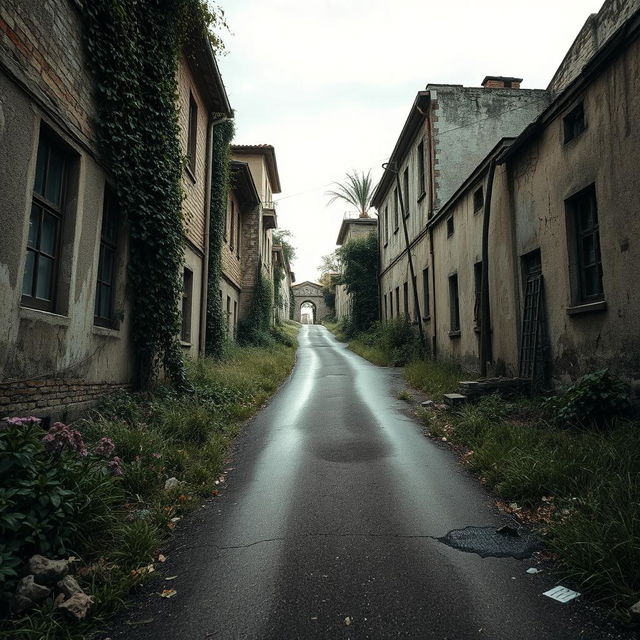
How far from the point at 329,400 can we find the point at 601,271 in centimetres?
540

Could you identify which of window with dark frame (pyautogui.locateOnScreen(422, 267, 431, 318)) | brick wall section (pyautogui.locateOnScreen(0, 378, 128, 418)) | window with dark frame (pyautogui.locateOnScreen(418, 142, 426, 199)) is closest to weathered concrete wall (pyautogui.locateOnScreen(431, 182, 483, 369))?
window with dark frame (pyautogui.locateOnScreen(422, 267, 431, 318))

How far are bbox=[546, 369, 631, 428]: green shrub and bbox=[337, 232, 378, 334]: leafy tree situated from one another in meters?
19.7

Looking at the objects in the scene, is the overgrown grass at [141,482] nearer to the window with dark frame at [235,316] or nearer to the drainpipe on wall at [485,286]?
the drainpipe on wall at [485,286]

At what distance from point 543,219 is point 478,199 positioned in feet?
9.82

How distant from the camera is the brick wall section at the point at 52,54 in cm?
402

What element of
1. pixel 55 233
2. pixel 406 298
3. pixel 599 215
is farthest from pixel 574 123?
pixel 406 298

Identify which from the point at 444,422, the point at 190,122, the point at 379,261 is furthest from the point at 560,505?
the point at 379,261

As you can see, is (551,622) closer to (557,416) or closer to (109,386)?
(557,416)

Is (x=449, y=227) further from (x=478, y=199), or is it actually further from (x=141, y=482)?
(x=141, y=482)

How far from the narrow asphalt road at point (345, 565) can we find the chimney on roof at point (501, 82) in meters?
15.4

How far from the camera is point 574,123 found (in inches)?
264

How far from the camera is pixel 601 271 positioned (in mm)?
6125

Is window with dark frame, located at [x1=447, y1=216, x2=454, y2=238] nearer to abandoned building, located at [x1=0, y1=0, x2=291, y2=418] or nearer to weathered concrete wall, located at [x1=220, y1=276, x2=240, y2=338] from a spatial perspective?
weathered concrete wall, located at [x1=220, y1=276, x2=240, y2=338]

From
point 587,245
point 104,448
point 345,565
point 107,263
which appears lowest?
point 345,565
